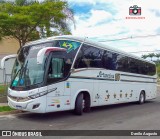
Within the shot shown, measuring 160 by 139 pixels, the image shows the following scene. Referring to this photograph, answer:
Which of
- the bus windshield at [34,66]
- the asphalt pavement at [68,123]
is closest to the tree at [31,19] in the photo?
the bus windshield at [34,66]

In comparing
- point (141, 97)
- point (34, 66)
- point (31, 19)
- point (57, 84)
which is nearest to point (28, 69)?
point (34, 66)

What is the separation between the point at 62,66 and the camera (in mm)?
11516

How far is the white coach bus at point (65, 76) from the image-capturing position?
10.6m

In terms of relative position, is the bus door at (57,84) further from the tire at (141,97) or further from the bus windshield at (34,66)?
the tire at (141,97)

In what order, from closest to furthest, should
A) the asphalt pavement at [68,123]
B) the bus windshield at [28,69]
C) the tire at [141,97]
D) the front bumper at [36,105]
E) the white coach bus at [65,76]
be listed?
1. the asphalt pavement at [68,123]
2. the front bumper at [36,105]
3. the white coach bus at [65,76]
4. the bus windshield at [28,69]
5. the tire at [141,97]

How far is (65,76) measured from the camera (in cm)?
1157

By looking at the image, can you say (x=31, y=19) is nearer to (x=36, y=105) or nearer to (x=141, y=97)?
(x=36, y=105)


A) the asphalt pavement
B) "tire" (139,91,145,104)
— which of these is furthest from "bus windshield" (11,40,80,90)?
"tire" (139,91,145,104)

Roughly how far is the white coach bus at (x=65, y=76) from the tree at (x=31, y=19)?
5.64m

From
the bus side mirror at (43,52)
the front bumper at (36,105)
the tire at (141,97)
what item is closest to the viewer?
the bus side mirror at (43,52)

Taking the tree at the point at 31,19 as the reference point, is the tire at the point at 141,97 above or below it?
below

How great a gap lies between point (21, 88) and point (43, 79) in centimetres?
99

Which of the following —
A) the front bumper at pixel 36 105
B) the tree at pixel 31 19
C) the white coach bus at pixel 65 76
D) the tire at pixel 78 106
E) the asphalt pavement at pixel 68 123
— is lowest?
the asphalt pavement at pixel 68 123

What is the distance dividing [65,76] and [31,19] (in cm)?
760
